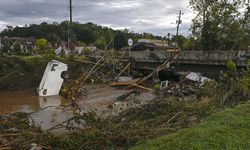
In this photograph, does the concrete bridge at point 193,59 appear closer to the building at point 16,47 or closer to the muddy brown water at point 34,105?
the muddy brown water at point 34,105

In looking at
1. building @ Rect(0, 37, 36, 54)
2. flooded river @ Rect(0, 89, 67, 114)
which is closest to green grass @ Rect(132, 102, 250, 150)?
flooded river @ Rect(0, 89, 67, 114)

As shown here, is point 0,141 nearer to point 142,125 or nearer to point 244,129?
point 142,125

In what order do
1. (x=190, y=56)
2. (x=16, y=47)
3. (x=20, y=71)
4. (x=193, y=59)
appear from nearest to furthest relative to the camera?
(x=193, y=59), (x=190, y=56), (x=20, y=71), (x=16, y=47)

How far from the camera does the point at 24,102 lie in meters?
22.9

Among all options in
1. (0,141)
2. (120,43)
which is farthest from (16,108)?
(120,43)

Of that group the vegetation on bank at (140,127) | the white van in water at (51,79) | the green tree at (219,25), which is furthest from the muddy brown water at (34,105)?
the green tree at (219,25)

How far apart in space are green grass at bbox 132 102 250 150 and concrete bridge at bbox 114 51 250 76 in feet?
53.0

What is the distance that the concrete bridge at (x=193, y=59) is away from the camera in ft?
79.8

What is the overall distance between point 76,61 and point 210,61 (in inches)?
575

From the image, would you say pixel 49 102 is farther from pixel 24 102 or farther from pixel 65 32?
pixel 65 32

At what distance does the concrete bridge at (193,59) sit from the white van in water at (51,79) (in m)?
10.0

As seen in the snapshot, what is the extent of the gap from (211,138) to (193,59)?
70.0ft

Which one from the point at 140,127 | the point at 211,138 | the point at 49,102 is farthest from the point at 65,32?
the point at 211,138

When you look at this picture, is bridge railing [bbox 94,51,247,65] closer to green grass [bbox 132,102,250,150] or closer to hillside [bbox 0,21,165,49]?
green grass [bbox 132,102,250,150]
